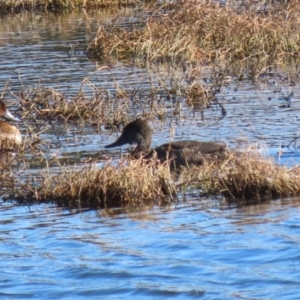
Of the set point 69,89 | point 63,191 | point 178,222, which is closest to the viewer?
point 178,222

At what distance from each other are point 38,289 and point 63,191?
2694 mm

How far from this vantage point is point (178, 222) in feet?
30.8

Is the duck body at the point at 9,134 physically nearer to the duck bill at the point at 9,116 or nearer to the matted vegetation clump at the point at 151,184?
the duck bill at the point at 9,116

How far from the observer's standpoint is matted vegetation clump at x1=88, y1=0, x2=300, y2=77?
20.2 metres

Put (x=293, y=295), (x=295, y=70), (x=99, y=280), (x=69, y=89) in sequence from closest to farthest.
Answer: (x=293, y=295) < (x=99, y=280) < (x=69, y=89) < (x=295, y=70)

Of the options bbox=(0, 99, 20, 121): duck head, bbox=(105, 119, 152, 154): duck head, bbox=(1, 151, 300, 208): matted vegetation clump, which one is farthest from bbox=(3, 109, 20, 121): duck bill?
bbox=(1, 151, 300, 208): matted vegetation clump

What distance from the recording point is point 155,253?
27.8ft

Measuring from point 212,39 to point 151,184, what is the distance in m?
11.6

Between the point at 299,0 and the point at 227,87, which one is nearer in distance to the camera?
the point at 227,87

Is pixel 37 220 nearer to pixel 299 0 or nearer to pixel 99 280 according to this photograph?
pixel 99 280

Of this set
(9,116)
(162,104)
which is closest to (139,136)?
(9,116)

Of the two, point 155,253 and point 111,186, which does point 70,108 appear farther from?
point 155,253

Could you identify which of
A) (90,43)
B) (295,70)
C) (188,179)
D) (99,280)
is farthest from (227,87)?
(99,280)

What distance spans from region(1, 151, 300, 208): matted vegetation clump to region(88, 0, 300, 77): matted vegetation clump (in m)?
8.92
